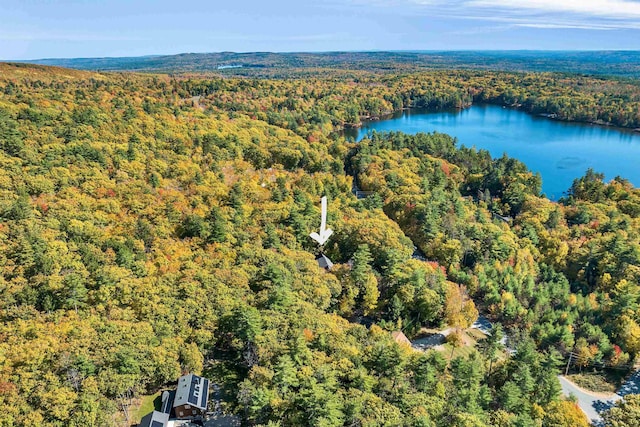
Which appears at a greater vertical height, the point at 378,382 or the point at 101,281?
the point at 101,281

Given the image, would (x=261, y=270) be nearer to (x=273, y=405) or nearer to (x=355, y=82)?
(x=273, y=405)

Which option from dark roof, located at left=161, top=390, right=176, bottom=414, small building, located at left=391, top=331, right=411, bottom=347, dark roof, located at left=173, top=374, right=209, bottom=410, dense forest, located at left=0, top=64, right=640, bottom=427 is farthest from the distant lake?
dark roof, located at left=161, top=390, right=176, bottom=414

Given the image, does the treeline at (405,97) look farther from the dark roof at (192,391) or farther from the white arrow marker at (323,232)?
the dark roof at (192,391)

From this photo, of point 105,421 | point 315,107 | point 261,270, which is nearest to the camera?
point 105,421

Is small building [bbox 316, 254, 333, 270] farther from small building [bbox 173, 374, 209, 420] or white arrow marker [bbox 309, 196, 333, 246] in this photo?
small building [bbox 173, 374, 209, 420]

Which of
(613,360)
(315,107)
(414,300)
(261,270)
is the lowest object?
(613,360)

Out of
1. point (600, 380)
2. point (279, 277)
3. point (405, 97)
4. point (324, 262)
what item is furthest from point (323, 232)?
point (405, 97)

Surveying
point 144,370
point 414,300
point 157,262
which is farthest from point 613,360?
point 157,262
